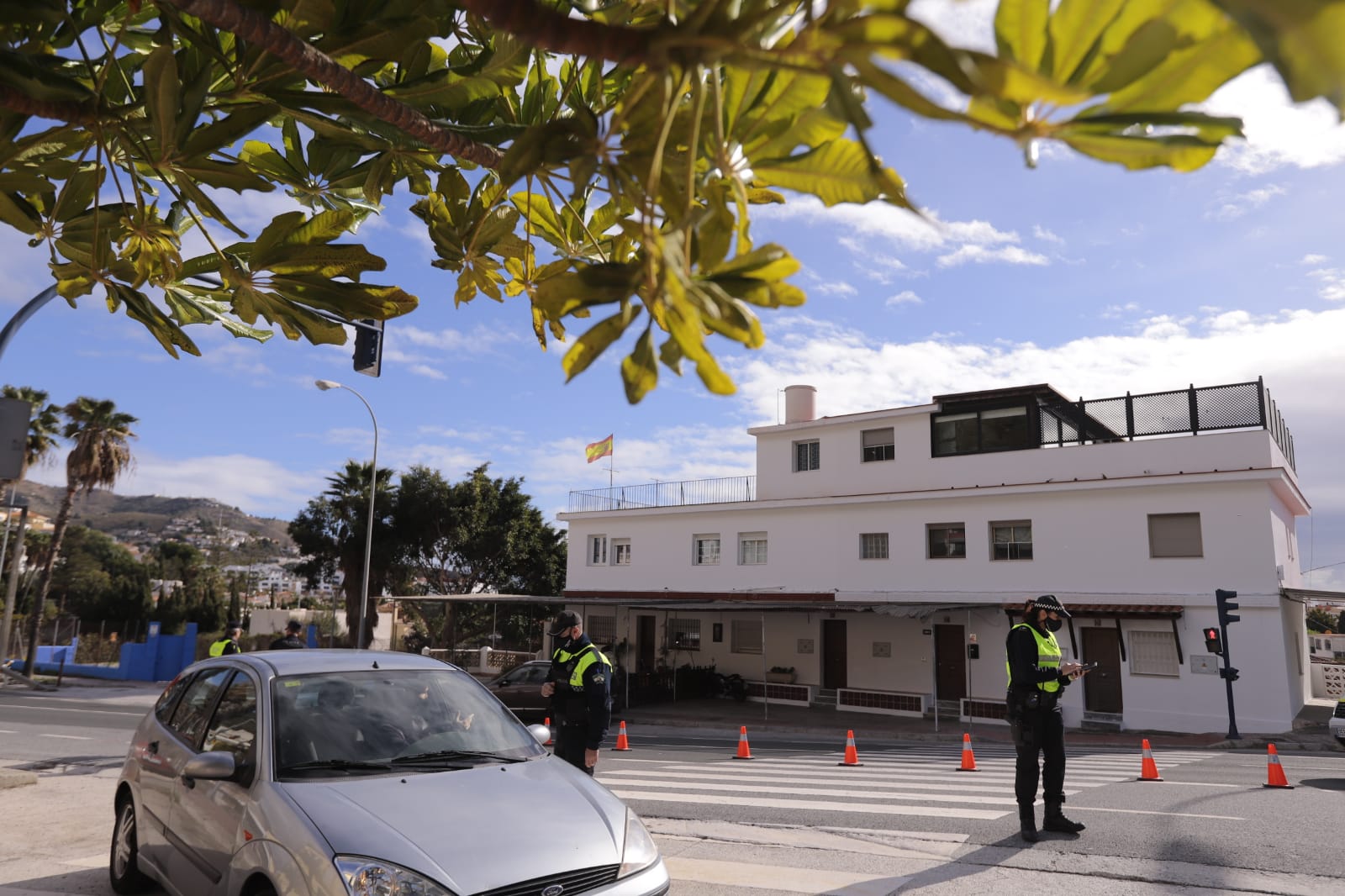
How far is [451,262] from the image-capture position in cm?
258

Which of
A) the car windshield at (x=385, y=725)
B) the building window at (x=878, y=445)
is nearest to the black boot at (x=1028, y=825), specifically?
the car windshield at (x=385, y=725)

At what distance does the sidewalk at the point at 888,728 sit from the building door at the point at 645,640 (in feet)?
15.5

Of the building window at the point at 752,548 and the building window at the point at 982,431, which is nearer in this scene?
the building window at the point at 982,431

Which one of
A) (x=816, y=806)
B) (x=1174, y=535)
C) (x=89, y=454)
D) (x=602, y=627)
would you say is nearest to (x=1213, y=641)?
(x=1174, y=535)

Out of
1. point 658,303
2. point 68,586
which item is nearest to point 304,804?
point 658,303

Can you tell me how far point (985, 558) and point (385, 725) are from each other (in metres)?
22.7

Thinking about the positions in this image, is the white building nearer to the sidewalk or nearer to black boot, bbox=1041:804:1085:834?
the sidewalk

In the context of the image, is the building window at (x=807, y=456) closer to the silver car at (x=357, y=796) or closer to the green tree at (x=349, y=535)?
the green tree at (x=349, y=535)

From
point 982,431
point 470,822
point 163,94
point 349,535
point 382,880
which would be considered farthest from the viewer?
point 349,535

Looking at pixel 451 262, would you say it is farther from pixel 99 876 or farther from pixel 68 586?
pixel 68 586

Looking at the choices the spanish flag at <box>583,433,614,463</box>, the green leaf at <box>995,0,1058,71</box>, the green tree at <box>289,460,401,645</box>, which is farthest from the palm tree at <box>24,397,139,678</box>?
the green leaf at <box>995,0,1058,71</box>

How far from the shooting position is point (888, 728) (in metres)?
21.8

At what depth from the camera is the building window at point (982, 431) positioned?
82.6ft

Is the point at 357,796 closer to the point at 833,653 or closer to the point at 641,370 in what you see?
the point at 641,370
